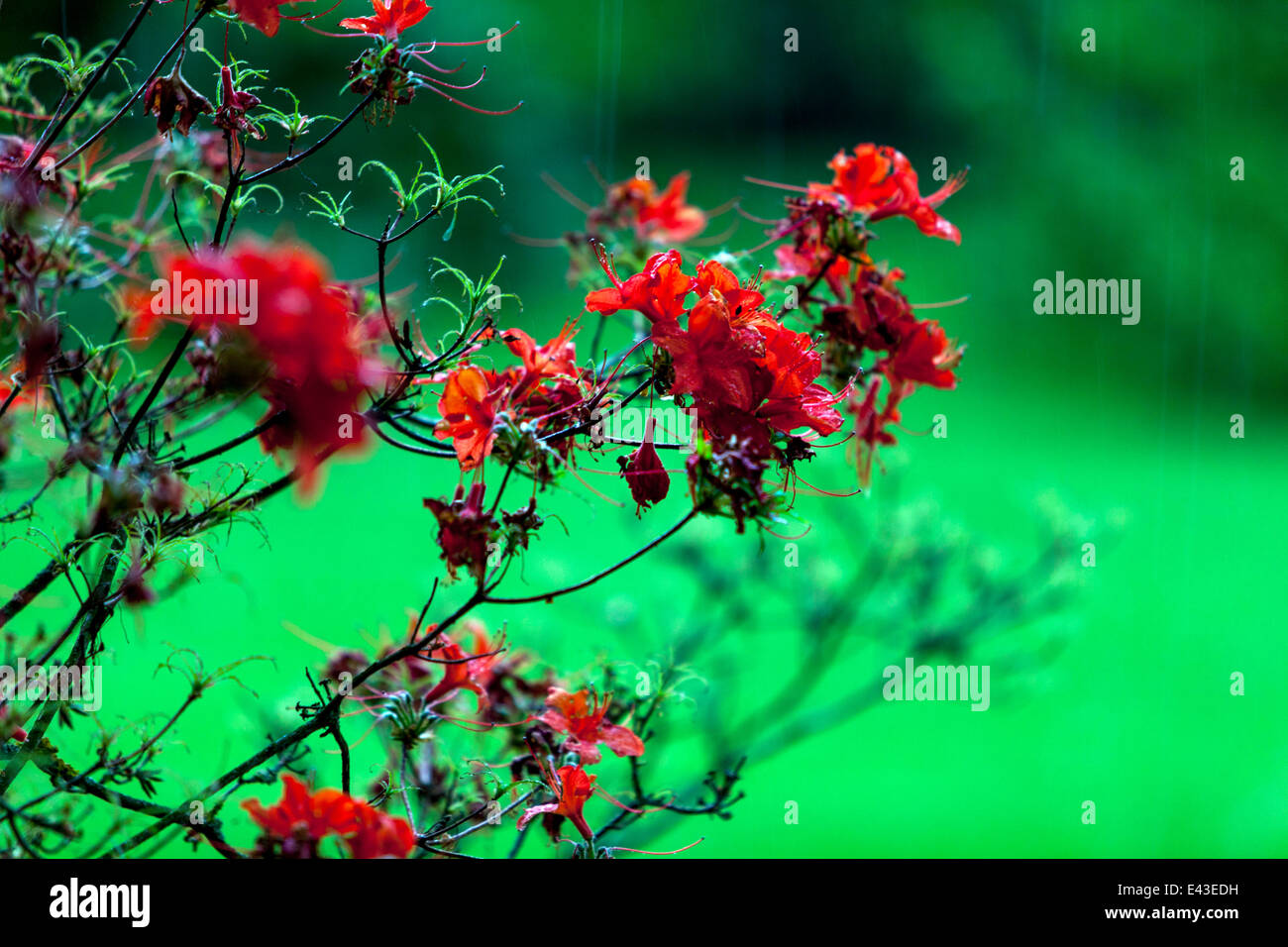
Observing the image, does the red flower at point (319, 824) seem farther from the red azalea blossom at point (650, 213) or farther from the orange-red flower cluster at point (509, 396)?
the red azalea blossom at point (650, 213)

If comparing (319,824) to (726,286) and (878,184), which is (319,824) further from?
(878,184)

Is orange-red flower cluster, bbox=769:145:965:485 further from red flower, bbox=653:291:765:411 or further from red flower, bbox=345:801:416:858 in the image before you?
red flower, bbox=345:801:416:858

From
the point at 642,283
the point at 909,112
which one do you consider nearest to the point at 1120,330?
the point at 909,112

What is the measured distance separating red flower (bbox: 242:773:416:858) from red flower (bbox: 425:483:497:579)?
7cm

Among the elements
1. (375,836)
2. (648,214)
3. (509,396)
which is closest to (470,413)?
(509,396)

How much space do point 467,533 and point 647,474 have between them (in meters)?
0.06

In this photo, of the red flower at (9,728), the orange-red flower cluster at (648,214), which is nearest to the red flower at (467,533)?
the red flower at (9,728)

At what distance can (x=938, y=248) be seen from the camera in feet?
12.4

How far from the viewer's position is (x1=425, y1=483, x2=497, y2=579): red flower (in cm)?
29

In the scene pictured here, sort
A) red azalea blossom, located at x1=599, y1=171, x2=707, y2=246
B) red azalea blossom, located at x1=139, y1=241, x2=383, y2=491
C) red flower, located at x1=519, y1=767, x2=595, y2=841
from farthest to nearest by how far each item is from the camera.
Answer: red azalea blossom, located at x1=599, y1=171, x2=707, y2=246 < red flower, located at x1=519, y1=767, x2=595, y2=841 < red azalea blossom, located at x1=139, y1=241, x2=383, y2=491

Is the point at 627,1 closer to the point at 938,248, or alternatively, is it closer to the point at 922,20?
the point at 922,20

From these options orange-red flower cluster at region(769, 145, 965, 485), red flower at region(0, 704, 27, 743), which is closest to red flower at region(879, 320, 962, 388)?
orange-red flower cluster at region(769, 145, 965, 485)

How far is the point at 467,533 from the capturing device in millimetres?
288
